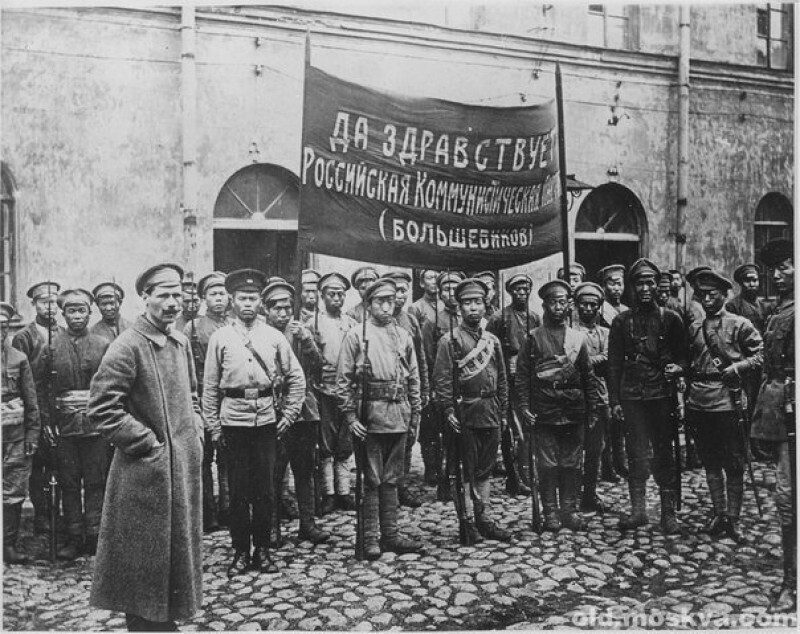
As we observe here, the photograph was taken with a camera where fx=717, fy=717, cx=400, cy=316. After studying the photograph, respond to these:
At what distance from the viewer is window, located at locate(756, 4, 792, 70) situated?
31.9 feet

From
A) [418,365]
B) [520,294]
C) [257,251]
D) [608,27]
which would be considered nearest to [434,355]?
[418,365]

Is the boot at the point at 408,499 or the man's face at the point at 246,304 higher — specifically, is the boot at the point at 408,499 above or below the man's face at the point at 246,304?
below

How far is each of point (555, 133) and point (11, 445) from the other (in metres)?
4.50

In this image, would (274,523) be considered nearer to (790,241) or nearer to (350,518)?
(350,518)

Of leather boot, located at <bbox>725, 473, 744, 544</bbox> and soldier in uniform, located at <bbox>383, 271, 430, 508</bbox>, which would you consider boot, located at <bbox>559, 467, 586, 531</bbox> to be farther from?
soldier in uniform, located at <bbox>383, 271, 430, 508</bbox>

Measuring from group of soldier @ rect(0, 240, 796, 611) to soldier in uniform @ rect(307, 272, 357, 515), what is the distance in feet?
0.05

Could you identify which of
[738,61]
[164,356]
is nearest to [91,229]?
[164,356]

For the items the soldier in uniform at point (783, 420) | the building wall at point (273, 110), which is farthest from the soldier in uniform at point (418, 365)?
the soldier in uniform at point (783, 420)

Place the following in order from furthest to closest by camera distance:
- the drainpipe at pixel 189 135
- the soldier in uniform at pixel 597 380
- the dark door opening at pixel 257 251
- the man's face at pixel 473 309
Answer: the dark door opening at pixel 257 251, the drainpipe at pixel 189 135, the soldier in uniform at pixel 597 380, the man's face at pixel 473 309

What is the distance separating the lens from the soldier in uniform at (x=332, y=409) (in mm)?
5711

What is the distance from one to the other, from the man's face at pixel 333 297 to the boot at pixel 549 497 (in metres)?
2.08

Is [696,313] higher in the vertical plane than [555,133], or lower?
lower

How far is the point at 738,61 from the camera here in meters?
9.73

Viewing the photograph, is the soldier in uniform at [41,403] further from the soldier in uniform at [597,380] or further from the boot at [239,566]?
the soldier in uniform at [597,380]
